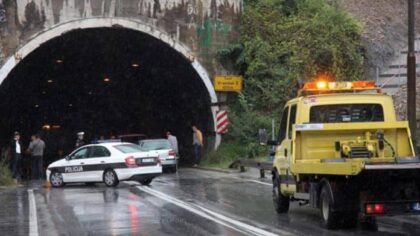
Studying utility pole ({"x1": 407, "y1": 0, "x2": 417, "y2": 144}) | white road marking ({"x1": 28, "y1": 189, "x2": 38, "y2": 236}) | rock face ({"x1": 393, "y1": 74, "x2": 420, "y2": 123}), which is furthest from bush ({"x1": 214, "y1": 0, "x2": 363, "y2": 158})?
white road marking ({"x1": 28, "y1": 189, "x2": 38, "y2": 236})

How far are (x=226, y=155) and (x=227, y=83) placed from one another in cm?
356

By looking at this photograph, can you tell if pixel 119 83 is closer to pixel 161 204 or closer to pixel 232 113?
pixel 232 113

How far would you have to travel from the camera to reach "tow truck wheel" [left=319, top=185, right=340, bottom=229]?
36.4 feet

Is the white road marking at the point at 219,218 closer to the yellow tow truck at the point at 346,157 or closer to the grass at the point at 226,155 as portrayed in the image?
the yellow tow truck at the point at 346,157

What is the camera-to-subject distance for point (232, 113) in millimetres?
33125

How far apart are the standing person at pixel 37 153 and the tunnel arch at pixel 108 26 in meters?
3.23

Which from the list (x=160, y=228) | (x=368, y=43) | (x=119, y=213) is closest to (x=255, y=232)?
(x=160, y=228)

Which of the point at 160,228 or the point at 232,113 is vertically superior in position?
the point at 232,113

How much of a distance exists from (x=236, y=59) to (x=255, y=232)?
2294 centimetres

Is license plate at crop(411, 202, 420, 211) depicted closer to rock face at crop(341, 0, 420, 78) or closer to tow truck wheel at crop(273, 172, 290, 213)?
tow truck wheel at crop(273, 172, 290, 213)

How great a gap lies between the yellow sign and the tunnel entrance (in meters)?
0.72

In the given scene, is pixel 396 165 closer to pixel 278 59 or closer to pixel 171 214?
pixel 171 214

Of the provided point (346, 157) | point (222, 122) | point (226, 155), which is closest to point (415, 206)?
point (346, 157)

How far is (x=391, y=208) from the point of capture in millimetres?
10633
